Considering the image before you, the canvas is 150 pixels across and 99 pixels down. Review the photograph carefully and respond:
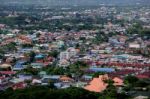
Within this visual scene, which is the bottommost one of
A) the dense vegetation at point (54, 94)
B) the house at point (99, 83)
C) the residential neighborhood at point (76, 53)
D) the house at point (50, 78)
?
the residential neighborhood at point (76, 53)

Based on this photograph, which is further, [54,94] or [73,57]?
[73,57]

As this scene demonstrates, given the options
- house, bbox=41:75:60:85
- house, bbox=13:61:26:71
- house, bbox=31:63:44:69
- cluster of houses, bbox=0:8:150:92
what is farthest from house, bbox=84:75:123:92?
house, bbox=13:61:26:71

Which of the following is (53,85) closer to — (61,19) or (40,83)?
(40,83)

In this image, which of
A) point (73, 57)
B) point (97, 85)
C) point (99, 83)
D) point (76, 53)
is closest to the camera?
point (97, 85)

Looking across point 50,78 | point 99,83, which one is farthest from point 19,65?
point 99,83

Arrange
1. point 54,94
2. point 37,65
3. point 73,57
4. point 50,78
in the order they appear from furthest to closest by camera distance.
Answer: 1. point 73,57
2. point 37,65
3. point 50,78
4. point 54,94

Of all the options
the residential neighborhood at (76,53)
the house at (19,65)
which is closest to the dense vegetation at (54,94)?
the residential neighborhood at (76,53)

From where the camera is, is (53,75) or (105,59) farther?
(105,59)

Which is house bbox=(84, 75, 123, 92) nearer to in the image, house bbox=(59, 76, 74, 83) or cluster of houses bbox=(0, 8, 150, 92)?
cluster of houses bbox=(0, 8, 150, 92)

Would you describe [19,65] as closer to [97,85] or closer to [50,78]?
[50,78]

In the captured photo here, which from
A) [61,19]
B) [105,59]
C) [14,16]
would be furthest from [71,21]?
[105,59]

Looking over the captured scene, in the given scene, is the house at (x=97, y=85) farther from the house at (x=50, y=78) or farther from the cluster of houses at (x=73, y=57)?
the house at (x=50, y=78)
